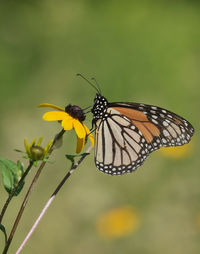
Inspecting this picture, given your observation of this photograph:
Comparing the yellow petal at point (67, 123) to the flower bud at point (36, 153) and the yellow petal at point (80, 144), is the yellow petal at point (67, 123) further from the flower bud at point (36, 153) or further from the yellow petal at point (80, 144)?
the flower bud at point (36, 153)

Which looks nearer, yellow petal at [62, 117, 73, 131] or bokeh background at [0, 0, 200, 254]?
yellow petal at [62, 117, 73, 131]

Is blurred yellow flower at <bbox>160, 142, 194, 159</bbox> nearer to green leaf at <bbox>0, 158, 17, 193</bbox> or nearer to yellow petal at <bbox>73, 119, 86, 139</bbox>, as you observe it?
yellow petal at <bbox>73, 119, 86, 139</bbox>

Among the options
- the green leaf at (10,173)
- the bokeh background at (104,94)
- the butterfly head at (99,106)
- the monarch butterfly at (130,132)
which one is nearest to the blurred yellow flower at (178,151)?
the bokeh background at (104,94)

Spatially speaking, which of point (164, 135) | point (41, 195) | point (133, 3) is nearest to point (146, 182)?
point (41, 195)

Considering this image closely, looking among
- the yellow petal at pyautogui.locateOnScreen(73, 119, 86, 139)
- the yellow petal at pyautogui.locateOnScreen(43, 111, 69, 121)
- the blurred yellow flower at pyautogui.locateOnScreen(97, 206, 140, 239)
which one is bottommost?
the blurred yellow flower at pyautogui.locateOnScreen(97, 206, 140, 239)

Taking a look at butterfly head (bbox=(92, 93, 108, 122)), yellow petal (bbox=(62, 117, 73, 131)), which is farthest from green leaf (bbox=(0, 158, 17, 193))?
butterfly head (bbox=(92, 93, 108, 122))

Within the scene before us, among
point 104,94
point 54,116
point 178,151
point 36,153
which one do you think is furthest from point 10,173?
point 104,94
